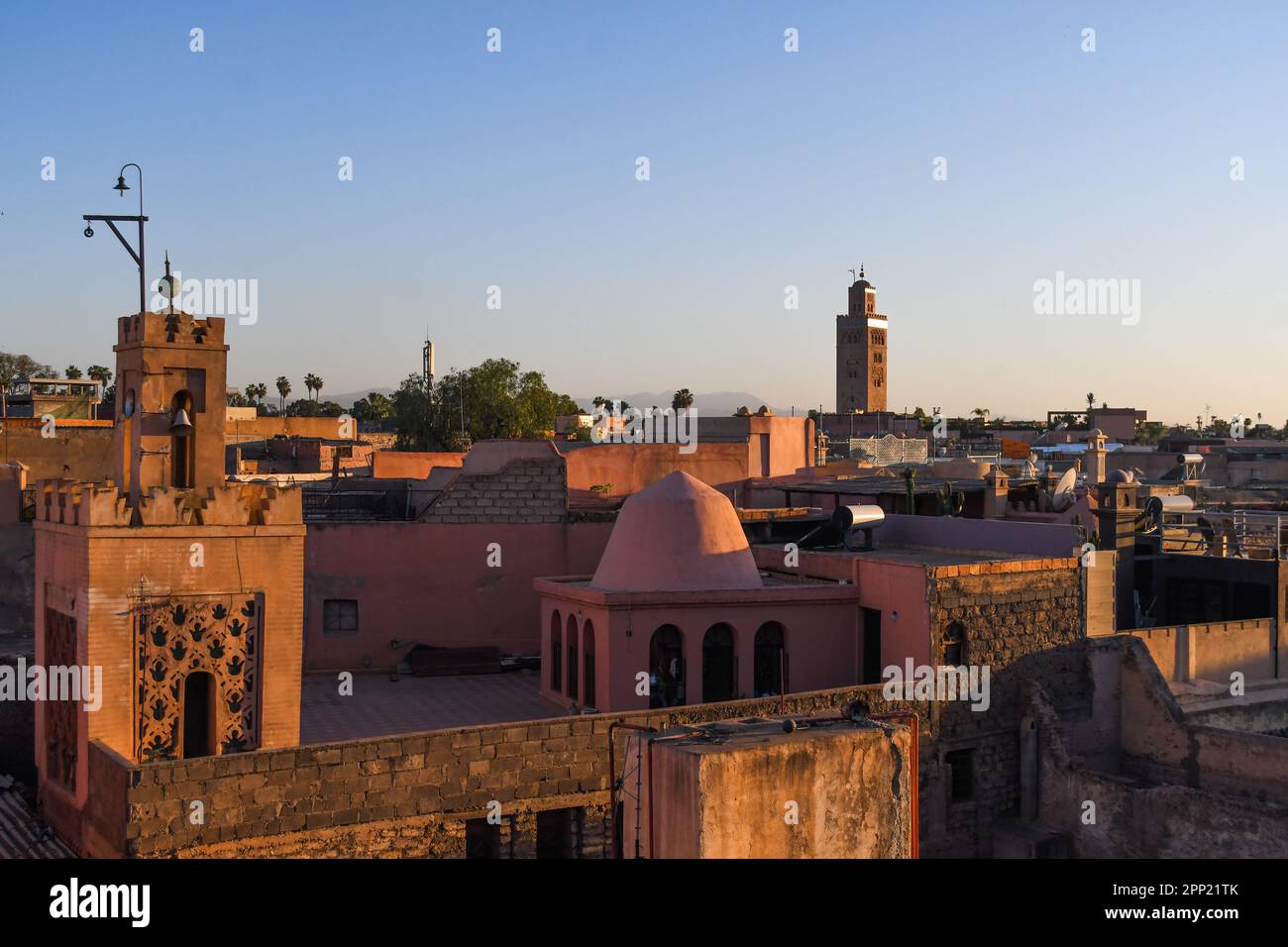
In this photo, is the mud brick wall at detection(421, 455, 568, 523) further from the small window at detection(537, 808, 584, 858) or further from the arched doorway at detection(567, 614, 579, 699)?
the small window at detection(537, 808, 584, 858)

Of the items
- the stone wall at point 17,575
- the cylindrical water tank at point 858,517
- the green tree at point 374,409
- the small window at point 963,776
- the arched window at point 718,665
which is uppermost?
the green tree at point 374,409

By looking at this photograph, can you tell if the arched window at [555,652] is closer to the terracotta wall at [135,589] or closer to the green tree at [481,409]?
the terracotta wall at [135,589]

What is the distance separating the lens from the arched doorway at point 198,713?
14.7m

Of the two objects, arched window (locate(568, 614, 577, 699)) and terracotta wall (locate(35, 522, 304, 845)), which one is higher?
terracotta wall (locate(35, 522, 304, 845))

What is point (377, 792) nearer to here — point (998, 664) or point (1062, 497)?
point (998, 664)

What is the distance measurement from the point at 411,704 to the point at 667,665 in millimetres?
3964

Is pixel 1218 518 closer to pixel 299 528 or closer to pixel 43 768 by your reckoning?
pixel 299 528

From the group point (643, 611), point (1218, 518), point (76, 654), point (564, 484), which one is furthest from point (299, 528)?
point (1218, 518)

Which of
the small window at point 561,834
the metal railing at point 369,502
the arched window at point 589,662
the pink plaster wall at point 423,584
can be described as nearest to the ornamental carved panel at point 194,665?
the small window at point 561,834

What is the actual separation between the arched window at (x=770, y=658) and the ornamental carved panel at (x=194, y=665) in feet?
27.0

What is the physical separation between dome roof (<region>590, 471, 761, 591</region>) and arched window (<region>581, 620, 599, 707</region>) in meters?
0.74

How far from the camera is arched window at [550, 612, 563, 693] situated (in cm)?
2083

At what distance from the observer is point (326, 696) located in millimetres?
20812

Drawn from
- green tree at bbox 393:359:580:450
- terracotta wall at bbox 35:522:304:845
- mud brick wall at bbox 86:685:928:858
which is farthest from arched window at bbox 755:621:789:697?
green tree at bbox 393:359:580:450
